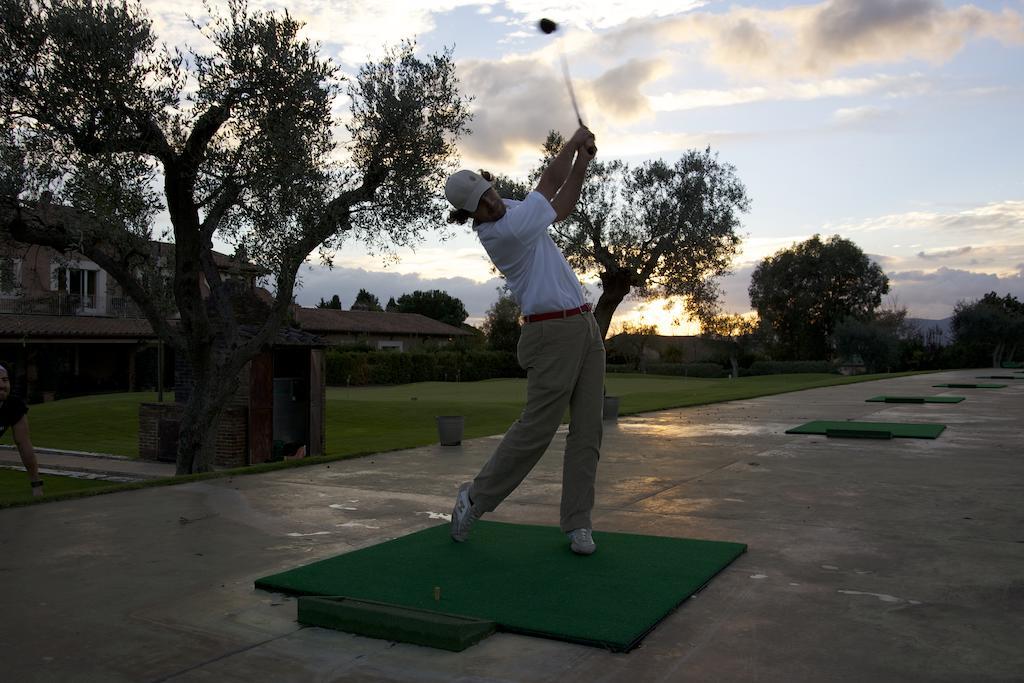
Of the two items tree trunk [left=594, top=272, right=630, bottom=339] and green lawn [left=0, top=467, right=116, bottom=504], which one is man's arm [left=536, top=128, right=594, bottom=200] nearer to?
green lawn [left=0, top=467, right=116, bottom=504]

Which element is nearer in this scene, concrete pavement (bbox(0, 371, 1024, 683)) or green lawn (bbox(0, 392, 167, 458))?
concrete pavement (bbox(0, 371, 1024, 683))

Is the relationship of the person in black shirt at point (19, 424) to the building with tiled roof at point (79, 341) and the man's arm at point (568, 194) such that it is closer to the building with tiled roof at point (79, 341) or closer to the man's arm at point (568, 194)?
the man's arm at point (568, 194)

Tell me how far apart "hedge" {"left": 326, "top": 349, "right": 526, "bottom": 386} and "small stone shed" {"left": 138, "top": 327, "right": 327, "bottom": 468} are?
23.4 m

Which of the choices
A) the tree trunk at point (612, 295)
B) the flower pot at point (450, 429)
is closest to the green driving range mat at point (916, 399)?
the tree trunk at point (612, 295)

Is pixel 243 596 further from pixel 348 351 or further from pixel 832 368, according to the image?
pixel 832 368

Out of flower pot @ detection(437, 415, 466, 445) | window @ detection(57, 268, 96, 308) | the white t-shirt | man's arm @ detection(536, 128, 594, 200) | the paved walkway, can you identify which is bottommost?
the paved walkway

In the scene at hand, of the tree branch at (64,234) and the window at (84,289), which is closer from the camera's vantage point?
the tree branch at (64,234)

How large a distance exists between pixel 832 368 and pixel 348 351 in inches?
1198

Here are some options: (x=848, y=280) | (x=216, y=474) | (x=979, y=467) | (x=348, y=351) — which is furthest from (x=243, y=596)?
(x=848, y=280)

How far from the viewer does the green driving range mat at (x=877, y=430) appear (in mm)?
11148

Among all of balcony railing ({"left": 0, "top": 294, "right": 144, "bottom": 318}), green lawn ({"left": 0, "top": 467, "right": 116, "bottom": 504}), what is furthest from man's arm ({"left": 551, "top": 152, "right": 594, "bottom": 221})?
balcony railing ({"left": 0, "top": 294, "right": 144, "bottom": 318})

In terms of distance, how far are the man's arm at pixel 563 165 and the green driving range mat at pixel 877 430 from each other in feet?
26.1

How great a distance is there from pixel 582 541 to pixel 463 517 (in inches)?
27.6

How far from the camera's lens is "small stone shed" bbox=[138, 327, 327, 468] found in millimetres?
15844
